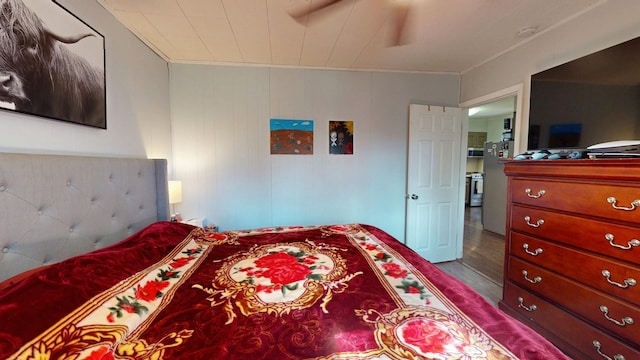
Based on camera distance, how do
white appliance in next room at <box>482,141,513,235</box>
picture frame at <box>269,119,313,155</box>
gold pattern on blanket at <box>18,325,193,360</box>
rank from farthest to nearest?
1. white appliance in next room at <box>482,141,513,235</box>
2. picture frame at <box>269,119,313,155</box>
3. gold pattern on blanket at <box>18,325,193,360</box>

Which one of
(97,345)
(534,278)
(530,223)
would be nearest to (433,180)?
(530,223)

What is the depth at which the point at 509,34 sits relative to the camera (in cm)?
212

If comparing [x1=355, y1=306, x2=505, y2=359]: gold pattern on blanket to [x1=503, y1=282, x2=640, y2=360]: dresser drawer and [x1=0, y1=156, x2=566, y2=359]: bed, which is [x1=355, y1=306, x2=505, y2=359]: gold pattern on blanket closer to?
[x1=0, y1=156, x2=566, y2=359]: bed

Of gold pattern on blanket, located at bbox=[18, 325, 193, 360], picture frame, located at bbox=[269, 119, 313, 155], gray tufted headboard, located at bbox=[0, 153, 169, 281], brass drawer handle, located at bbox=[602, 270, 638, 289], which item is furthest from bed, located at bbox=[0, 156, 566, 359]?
picture frame, located at bbox=[269, 119, 313, 155]

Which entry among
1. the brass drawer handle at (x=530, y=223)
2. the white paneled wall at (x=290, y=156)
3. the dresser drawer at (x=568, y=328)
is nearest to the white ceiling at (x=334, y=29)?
the white paneled wall at (x=290, y=156)

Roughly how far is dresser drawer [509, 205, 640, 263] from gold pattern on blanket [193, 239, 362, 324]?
132 cm

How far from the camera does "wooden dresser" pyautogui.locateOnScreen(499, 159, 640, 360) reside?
46.8 inches

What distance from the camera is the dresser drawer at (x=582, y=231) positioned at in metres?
1.19

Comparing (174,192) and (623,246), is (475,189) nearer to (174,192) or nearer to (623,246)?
(623,246)

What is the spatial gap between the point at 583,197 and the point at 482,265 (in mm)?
2059

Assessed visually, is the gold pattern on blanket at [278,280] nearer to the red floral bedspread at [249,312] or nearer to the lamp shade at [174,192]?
the red floral bedspread at [249,312]

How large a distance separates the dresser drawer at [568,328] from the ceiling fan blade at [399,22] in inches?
88.2

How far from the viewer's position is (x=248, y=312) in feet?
3.02

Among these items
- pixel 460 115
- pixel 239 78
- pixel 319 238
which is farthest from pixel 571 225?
pixel 239 78
